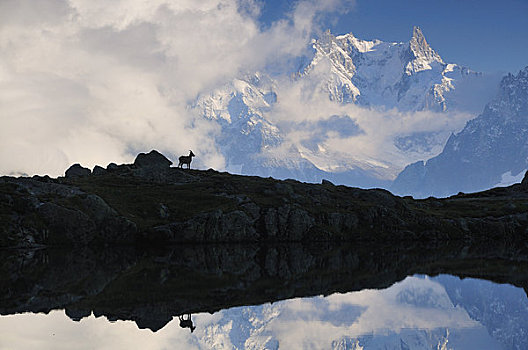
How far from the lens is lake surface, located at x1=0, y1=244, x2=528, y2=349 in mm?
33469

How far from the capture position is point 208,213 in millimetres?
110438

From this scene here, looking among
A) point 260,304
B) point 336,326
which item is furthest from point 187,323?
point 336,326

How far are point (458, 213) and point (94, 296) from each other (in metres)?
123

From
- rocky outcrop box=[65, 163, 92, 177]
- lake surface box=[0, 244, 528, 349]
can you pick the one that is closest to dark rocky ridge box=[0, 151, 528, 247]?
rocky outcrop box=[65, 163, 92, 177]

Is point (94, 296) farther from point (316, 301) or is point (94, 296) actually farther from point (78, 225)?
point (78, 225)

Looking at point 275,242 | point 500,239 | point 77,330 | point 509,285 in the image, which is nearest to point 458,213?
point 500,239

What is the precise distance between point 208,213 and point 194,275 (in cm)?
5306

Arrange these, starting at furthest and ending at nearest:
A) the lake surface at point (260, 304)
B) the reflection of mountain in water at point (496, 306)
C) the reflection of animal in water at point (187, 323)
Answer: the reflection of animal in water at point (187, 323) < the reflection of mountain in water at point (496, 306) < the lake surface at point (260, 304)

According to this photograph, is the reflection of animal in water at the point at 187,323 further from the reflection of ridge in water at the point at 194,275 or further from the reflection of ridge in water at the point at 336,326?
the reflection of ridge in water at the point at 194,275

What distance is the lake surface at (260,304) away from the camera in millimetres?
33469

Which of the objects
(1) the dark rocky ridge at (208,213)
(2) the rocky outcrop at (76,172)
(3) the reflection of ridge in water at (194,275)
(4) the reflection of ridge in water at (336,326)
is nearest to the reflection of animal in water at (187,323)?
(4) the reflection of ridge in water at (336,326)

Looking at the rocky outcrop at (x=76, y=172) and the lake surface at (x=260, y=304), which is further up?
the rocky outcrop at (x=76, y=172)

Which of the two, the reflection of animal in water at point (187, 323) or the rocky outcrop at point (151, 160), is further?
the rocky outcrop at point (151, 160)

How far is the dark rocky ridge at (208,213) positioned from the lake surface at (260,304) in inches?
973
